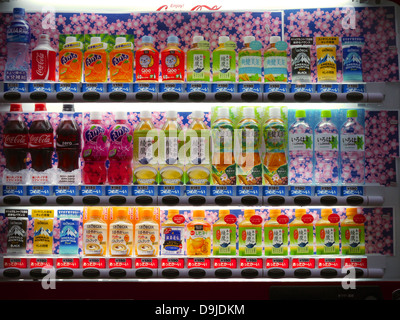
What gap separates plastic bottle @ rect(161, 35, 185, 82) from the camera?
10.4 ft

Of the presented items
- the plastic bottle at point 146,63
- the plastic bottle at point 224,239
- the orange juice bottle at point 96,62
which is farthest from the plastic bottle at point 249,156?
the orange juice bottle at point 96,62

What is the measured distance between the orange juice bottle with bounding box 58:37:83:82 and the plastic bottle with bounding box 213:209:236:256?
5.41 ft

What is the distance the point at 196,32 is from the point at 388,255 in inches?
92.3

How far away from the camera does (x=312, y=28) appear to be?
3348 mm

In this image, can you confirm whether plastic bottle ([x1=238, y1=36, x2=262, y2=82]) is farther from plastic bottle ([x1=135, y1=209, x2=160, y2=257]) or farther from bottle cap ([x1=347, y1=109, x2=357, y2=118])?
plastic bottle ([x1=135, y1=209, x2=160, y2=257])

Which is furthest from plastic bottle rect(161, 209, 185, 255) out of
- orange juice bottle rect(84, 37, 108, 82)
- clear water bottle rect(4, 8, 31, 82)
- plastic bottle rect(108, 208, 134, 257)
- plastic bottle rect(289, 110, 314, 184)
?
clear water bottle rect(4, 8, 31, 82)

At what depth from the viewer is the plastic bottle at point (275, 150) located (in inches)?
121

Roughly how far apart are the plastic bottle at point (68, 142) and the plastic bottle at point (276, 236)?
161 centimetres

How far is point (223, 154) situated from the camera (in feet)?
10.2

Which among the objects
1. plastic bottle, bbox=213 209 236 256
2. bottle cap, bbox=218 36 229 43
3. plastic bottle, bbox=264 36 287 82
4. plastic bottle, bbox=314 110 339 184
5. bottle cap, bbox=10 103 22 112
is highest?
bottle cap, bbox=218 36 229 43

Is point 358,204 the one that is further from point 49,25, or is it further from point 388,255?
point 49,25

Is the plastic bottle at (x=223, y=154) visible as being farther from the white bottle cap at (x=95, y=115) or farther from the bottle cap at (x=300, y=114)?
the white bottle cap at (x=95, y=115)
